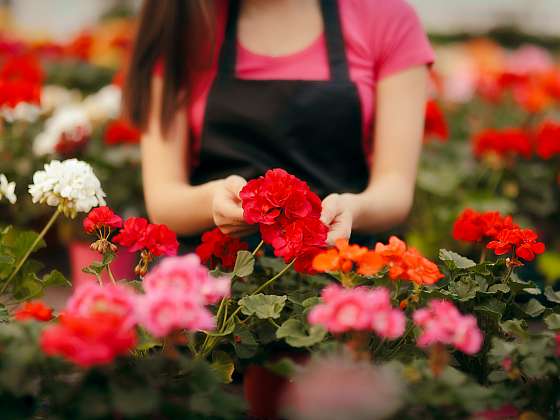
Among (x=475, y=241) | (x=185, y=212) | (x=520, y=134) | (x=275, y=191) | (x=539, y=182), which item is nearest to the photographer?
(x=275, y=191)

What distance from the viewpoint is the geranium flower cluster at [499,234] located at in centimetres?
118

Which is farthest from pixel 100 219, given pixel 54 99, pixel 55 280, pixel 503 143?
pixel 54 99

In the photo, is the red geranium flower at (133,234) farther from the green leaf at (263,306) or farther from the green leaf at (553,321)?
the green leaf at (553,321)

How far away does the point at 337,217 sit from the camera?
129cm

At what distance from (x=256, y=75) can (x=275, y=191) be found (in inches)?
22.9

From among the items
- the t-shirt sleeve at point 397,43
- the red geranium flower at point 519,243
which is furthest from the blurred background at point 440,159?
the red geranium flower at point 519,243

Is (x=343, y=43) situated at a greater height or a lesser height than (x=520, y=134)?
greater

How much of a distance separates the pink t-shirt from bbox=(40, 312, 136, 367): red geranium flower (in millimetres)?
903

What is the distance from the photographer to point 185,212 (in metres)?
1.53

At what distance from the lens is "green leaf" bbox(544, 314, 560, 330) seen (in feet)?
3.57

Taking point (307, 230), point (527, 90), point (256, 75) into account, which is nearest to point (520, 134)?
point (527, 90)

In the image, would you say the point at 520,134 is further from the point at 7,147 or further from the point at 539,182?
the point at 7,147

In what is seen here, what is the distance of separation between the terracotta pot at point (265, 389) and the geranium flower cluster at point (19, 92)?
4.59 feet

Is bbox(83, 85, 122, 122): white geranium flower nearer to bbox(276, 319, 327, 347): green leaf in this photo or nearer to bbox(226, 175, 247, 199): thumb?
bbox(226, 175, 247, 199): thumb
